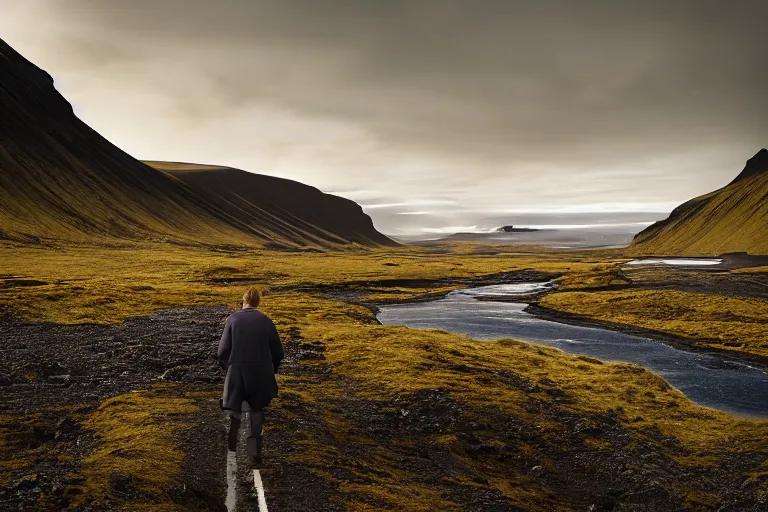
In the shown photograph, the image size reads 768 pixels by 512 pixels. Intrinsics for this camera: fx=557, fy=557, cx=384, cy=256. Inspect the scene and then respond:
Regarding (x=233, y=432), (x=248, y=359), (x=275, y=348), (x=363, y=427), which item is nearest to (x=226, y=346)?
(x=248, y=359)

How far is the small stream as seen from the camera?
30281 millimetres

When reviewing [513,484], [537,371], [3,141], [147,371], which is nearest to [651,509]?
[513,484]

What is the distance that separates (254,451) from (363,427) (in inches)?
273

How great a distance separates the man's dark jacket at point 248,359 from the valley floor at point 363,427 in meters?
1.97

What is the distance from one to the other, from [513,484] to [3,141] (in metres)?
197

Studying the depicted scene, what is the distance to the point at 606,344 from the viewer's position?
4481 centimetres

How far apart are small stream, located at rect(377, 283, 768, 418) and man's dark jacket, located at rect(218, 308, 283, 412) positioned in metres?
24.3

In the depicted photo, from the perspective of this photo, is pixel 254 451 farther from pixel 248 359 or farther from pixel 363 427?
pixel 363 427

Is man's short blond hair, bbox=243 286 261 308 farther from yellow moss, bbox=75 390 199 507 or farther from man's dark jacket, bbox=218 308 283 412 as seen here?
yellow moss, bbox=75 390 199 507

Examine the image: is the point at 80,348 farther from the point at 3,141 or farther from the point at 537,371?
the point at 3,141

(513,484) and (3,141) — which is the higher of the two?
(3,141)

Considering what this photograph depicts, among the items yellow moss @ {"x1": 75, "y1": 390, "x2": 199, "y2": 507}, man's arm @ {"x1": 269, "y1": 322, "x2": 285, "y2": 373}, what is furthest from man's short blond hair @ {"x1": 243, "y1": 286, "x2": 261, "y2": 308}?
yellow moss @ {"x1": 75, "y1": 390, "x2": 199, "y2": 507}

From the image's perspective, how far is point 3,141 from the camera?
6604 inches

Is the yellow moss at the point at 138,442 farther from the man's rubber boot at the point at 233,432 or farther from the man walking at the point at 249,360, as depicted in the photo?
the man walking at the point at 249,360
